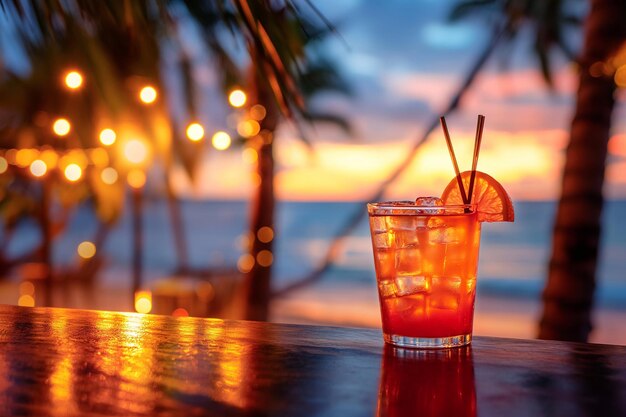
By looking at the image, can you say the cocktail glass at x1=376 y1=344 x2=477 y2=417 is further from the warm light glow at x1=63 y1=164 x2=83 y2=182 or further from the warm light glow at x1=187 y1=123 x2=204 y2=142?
the warm light glow at x1=63 y1=164 x2=83 y2=182

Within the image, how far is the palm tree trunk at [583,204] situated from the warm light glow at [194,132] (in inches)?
85.9

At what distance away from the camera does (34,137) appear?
854 centimetres

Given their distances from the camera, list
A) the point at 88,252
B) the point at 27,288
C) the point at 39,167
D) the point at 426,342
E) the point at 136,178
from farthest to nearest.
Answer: the point at 88,252
the point at 27,288
the point at 136,178
the point at 39,167
the point at 426,342

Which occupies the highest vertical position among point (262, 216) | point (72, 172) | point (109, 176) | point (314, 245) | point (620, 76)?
point (314, 245)

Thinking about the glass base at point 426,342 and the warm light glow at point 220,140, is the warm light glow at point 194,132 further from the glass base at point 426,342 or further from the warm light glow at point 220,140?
the glass base at point 426,342

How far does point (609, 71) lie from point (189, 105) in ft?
16.7

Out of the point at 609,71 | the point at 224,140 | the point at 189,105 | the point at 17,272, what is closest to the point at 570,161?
the point at 609,71

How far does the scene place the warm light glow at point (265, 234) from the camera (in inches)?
227

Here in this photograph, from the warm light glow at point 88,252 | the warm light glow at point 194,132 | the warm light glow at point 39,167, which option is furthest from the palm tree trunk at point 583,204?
the warm light glow at point 88,252

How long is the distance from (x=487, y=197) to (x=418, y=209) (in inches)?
4.9

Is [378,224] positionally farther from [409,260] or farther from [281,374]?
[281,374]

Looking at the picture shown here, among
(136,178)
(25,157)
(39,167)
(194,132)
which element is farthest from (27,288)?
(194,132)

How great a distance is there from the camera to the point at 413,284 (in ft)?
2.62

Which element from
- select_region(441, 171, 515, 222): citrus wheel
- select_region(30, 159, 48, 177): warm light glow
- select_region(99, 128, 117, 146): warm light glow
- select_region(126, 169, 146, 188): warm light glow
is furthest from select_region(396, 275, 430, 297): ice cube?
select_region(126, 169, 146, 188): warm light glow
